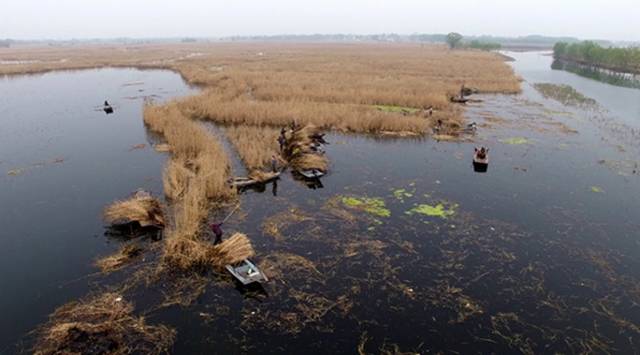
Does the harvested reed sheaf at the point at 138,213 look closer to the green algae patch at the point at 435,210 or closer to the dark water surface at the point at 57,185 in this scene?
the dark water surface at the point at 57,185

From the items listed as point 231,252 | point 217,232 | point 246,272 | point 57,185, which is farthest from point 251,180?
point 57,185

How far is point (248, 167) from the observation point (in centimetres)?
2130

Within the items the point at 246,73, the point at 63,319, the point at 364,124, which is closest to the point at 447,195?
the point at 364,124

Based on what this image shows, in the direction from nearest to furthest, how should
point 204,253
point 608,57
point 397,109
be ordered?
point 204,253
point 397,109
point 608,57

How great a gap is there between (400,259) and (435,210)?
418cm

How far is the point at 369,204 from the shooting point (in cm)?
1741

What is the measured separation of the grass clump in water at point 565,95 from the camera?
136 feet

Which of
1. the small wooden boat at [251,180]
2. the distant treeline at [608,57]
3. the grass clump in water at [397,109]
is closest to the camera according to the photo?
the small wooden boat at [251,180]

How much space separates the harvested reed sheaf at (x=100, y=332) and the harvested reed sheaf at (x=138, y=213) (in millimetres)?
4014

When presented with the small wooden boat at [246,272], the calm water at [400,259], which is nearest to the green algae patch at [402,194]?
the calm water at [400,259]

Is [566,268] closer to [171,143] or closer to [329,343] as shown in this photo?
[329,343]

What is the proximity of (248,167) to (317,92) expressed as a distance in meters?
19.9

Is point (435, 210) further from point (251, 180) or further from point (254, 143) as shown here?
point (254, 143)

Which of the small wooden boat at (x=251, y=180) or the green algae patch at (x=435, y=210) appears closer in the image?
the green algae patch at (x=435, y=210)
